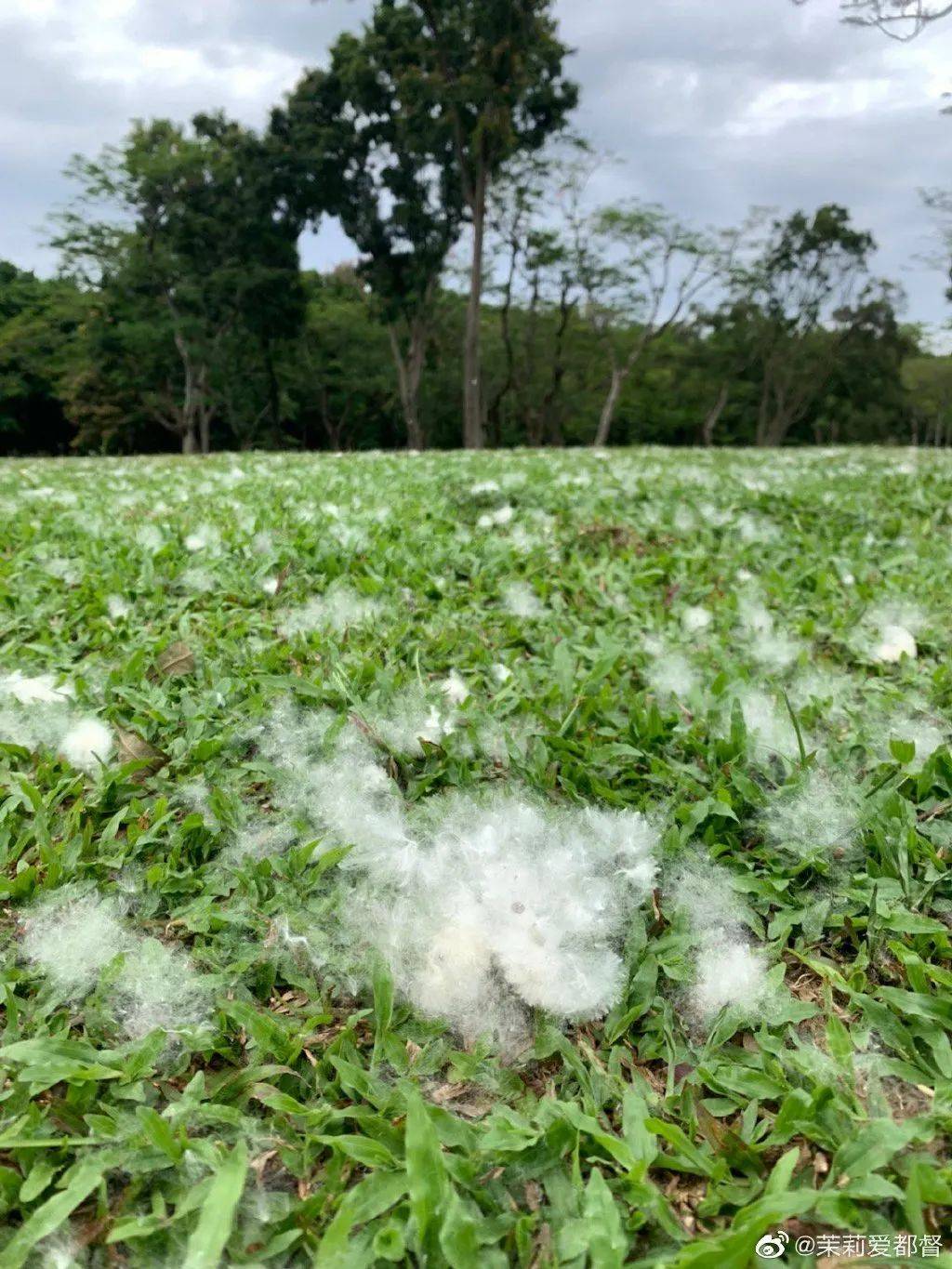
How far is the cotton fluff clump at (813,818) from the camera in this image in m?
1.64

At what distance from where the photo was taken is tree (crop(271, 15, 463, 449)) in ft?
71.6

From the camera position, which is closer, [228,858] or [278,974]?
[278,974]

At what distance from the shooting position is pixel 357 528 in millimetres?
3514

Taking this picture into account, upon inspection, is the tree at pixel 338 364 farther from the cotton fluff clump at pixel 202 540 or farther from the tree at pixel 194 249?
the cotton fluff clump at pixel 202 540

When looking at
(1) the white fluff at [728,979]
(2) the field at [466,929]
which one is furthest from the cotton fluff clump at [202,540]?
(1) the white fluff at [728,979]

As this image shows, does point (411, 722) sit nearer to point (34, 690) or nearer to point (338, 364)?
point (34, 690)

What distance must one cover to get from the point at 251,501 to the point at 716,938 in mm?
3501

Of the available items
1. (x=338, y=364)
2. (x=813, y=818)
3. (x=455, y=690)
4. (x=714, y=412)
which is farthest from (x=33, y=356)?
(x=813, y=818)

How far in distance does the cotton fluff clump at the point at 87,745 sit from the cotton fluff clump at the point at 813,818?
150 centimetres

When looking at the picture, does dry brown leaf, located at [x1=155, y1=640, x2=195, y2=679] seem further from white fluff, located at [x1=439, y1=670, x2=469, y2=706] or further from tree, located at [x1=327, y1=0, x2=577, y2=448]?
tree, located at [x1=327, y1=0, x2=577, y2=448]

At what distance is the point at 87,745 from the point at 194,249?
28894 mm

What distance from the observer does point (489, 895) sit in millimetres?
1420

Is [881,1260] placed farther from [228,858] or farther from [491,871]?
[228,858]

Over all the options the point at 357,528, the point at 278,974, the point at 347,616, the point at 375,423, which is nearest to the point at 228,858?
the point at 278,974
